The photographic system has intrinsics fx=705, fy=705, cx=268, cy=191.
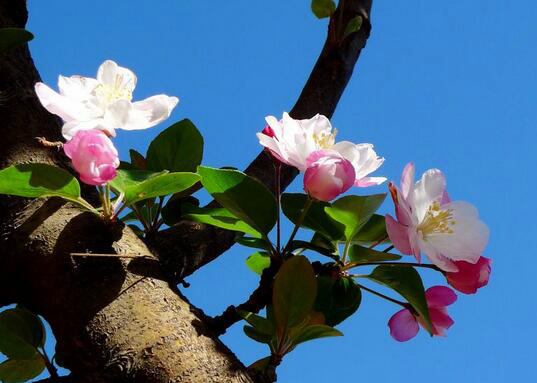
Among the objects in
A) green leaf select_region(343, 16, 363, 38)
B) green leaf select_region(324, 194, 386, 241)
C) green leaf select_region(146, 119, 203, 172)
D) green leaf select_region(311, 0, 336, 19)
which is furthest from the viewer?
green leaf select_region(311, 0, 336, 19)

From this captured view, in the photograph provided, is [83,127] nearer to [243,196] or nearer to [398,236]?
[243,196]

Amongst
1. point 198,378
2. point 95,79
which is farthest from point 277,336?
point 95,79

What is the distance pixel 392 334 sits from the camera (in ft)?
3.03

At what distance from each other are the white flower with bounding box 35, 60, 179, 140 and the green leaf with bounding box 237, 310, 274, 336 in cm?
24

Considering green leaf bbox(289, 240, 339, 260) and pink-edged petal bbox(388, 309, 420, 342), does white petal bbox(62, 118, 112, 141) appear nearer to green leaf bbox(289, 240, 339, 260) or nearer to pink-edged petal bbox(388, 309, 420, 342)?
green leaf bbox(289, 240, 339, 260)

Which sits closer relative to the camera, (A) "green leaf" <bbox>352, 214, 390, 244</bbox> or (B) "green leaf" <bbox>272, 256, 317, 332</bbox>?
(B) "green leaf" <bbox>272, 256, 317, 332</bbox>

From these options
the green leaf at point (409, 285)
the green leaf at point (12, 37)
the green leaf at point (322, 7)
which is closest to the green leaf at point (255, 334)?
the green leaf at point (409, 285)

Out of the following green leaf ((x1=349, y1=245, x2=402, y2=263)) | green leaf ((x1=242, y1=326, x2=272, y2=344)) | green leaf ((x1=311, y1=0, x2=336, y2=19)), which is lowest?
green leaf ((x1=242, y1=326, x2=272, y2=344))

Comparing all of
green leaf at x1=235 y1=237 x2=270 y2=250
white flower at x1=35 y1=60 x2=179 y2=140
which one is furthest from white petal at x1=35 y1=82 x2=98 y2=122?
green leaf at x1=235 y1=237 x2=270 y2=250

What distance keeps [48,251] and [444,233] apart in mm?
450

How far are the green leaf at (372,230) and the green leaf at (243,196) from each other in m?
0.13

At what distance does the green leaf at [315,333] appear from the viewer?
78 cm

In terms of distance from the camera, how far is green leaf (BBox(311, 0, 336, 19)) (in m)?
1.37

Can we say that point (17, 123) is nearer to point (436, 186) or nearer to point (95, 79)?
point (95, 79)
